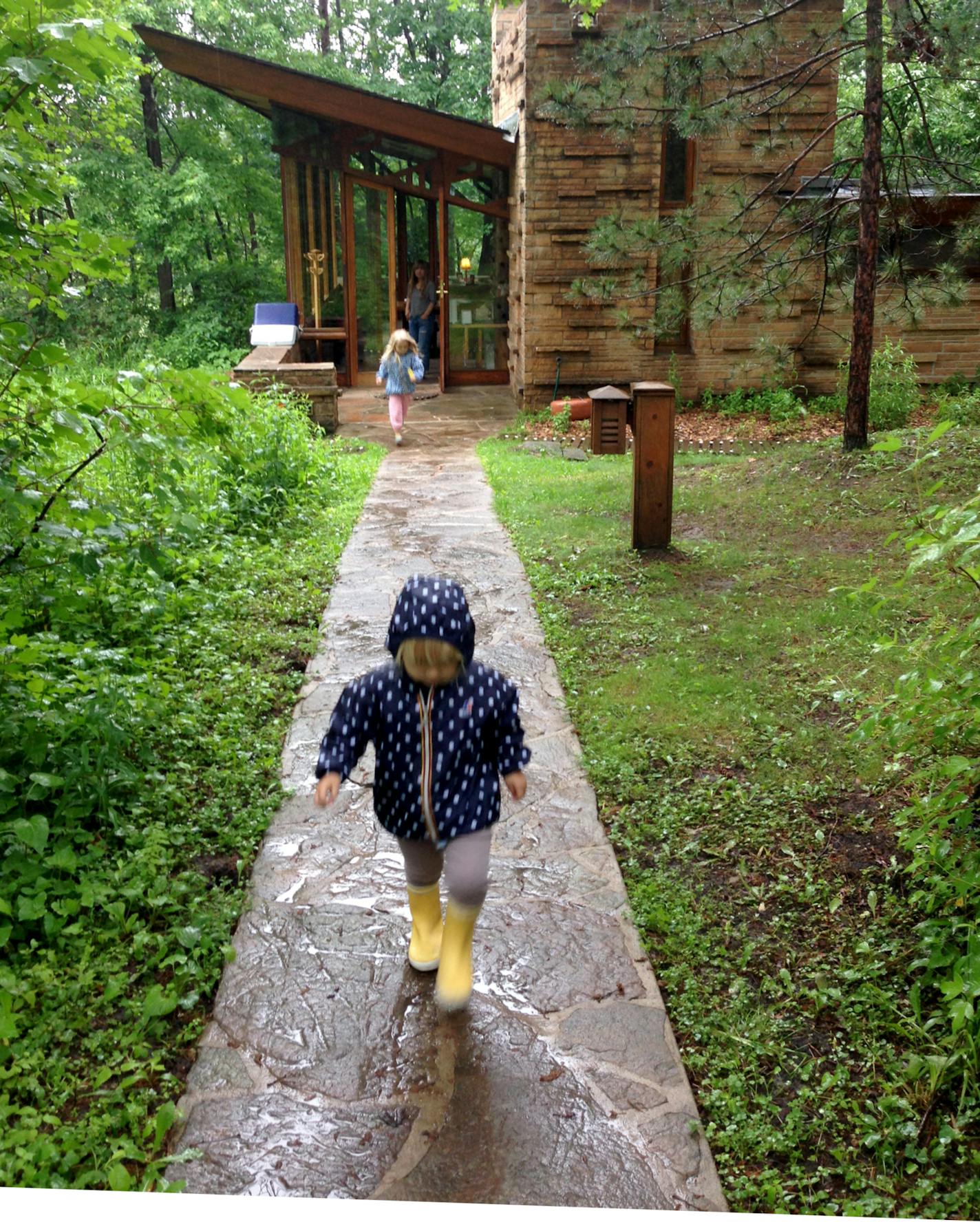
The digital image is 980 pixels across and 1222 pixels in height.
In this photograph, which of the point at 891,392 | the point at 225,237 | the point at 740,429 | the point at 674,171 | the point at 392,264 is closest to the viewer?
the point at 891,392

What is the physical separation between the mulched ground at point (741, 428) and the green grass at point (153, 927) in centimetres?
784

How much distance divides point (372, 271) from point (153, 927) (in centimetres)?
1538

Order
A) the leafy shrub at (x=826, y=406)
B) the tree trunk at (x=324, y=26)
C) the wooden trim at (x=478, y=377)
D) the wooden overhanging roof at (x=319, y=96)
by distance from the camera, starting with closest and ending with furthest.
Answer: the leafy shrub at (x=826, y=406), the wooden overhanging roof at (x=319, y=96), the wooden trim at (x=478, y=377), the tree trunk at (x=324, y=26)

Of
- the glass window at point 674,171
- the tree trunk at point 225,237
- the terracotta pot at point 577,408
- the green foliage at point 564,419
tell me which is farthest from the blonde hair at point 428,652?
the tree trunk at point 225,237

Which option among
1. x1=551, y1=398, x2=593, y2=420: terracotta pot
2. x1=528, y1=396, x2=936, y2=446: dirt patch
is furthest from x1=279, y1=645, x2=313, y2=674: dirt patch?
x1=551, y1=398, x2=593, y2=420: terracotta pot

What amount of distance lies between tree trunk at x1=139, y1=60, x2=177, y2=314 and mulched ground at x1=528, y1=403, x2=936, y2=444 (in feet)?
41.8

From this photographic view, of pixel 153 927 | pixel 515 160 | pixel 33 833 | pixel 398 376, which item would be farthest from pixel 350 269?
pixel 153 927

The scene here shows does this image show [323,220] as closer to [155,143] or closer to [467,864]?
[155,143]

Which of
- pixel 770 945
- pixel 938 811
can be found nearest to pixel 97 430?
pixel 770 945

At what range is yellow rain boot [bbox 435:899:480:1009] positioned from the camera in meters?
3.46

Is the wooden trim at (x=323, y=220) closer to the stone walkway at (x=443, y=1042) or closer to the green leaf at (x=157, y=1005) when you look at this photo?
the stone walkway at (x=443, y=1042)

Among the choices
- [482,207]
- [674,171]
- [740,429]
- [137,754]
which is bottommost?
[137,754]

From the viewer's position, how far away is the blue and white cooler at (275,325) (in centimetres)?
1664

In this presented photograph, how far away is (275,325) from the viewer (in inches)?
667
